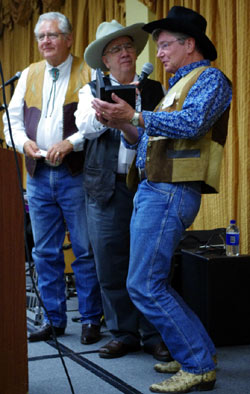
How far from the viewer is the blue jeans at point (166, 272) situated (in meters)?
1.94

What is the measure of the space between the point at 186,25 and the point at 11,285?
109cm

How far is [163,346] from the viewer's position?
7.86 ft

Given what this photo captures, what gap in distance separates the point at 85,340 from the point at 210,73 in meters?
1.43

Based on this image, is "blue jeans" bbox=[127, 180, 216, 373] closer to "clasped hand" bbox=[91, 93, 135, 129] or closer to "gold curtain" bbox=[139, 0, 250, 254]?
"clasped hand" bbox=[91, 93, 135, 129]

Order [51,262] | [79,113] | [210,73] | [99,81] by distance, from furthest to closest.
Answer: [51,262] < [79,113] < [99,81] < [210,73]

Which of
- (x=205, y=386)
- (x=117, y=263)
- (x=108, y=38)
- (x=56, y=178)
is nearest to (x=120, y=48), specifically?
(x=108, y=38)

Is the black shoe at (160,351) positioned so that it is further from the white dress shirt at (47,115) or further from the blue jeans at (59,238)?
the white dress shirt at (47,115)

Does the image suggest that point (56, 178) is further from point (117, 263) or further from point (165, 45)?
point (165, 45)

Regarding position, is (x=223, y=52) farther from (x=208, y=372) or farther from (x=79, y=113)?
(x=208, y=372)

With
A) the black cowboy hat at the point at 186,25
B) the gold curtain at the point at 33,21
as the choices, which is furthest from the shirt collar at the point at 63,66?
the gold curtain at the point at 33,21

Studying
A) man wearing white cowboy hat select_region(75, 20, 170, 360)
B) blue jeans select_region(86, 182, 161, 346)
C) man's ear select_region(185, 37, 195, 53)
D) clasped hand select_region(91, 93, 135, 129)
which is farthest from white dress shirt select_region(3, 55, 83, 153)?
man's ear select_region(185, 37, 195, 53)

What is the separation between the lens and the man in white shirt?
2789mm

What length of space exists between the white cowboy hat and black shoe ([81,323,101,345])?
127cm

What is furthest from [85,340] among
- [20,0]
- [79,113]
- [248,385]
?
[20,0]
